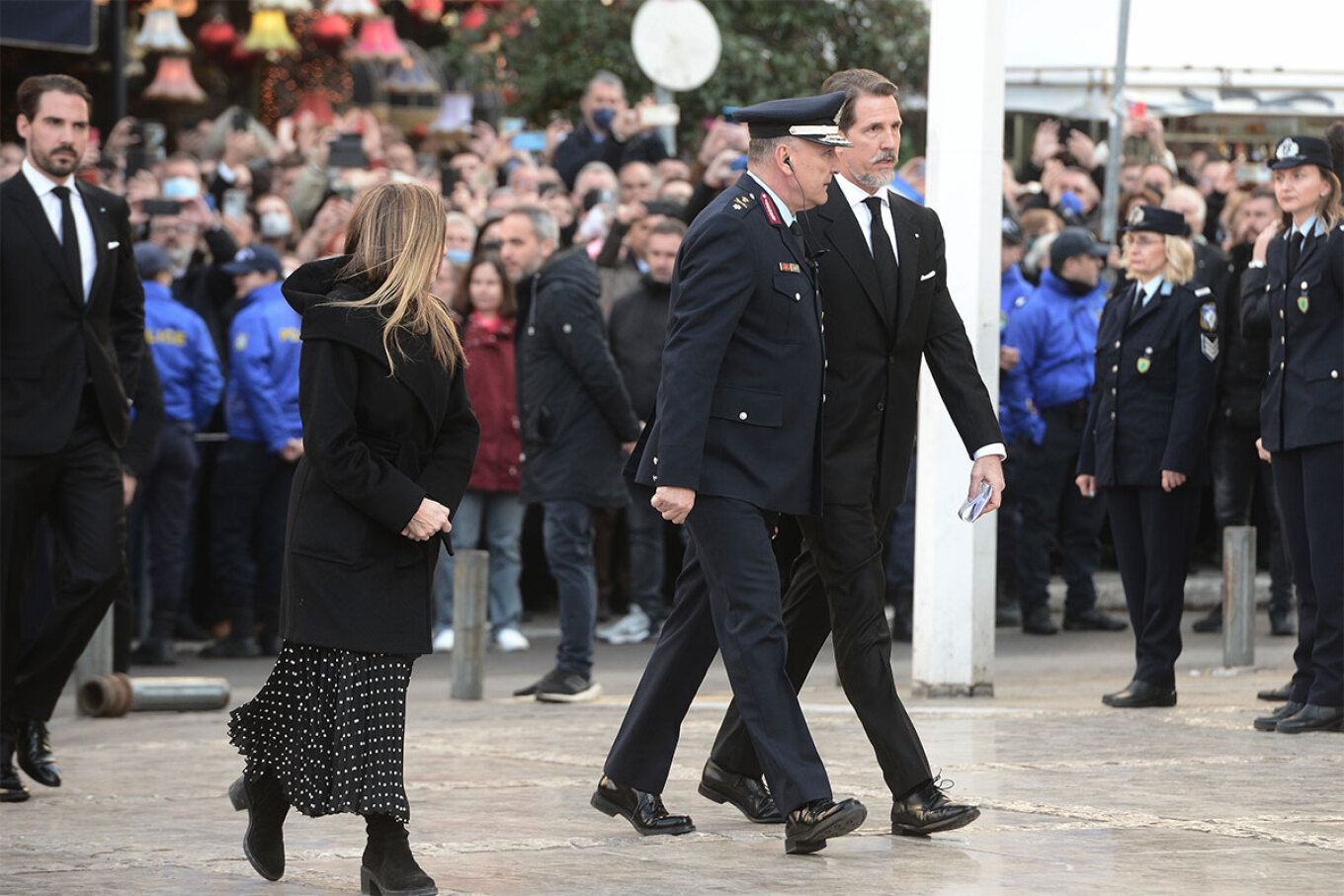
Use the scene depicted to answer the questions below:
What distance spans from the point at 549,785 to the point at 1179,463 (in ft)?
11.0

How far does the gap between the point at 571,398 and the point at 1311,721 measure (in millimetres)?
3990

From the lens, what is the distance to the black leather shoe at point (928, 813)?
6301mm

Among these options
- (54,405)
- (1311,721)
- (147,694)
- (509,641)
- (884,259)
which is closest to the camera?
(884,259)

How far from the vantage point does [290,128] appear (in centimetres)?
1964

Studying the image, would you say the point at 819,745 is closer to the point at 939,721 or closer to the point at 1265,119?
the point at 939,721

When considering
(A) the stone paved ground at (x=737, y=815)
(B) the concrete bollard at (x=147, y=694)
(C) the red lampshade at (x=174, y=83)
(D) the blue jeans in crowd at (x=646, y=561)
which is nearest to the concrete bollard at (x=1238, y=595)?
(A) the stone paved ground at (x=737, y=815)

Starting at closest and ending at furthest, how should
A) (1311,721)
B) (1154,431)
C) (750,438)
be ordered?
(750,438) < (1311,721) < (1154,431)

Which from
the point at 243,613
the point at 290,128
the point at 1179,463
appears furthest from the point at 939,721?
the point at 290,128

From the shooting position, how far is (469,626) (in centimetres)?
1059

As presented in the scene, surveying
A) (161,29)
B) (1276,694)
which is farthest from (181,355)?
(161,29)

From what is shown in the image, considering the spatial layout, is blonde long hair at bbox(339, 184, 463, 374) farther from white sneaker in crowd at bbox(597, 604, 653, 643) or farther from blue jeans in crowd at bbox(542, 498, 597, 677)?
white sneaker in crowd at bbox(597, 604, 653, 643)

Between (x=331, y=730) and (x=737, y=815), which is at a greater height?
(x=331, y=730)

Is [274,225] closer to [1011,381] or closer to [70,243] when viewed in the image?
[1011,381]

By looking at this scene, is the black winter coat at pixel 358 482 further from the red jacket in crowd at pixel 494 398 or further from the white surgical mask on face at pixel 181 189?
the white surgical mask on face at pixel 181 189
